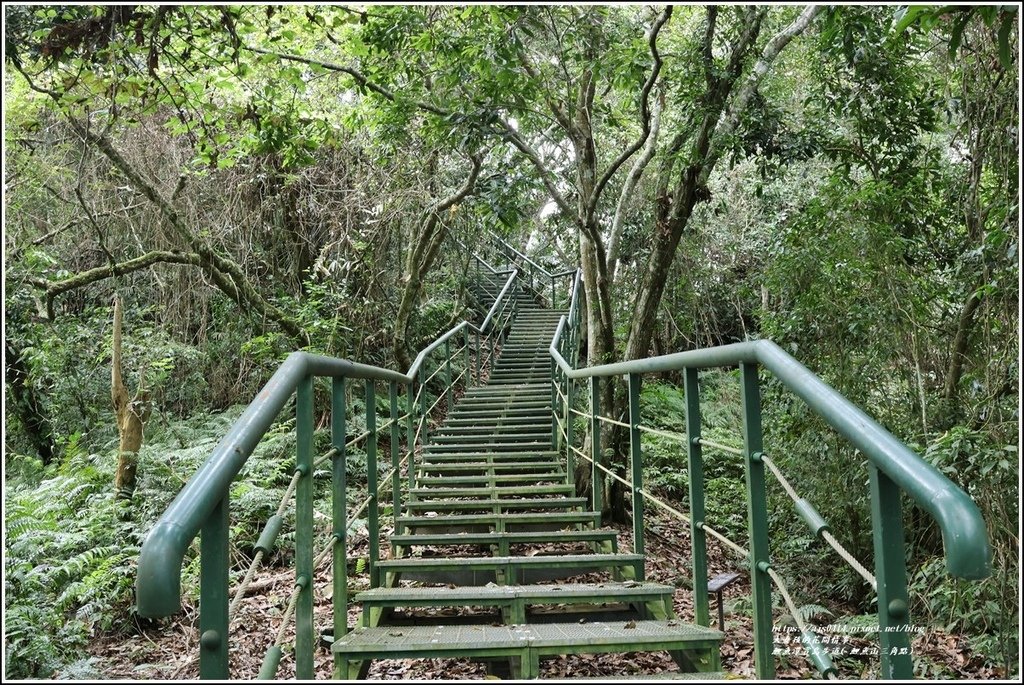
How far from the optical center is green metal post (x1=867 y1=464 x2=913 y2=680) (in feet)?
4.81

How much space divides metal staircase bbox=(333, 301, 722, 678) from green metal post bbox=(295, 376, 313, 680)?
504 mm

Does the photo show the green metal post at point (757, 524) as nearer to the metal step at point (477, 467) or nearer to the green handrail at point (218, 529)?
the green handrail at point (218, 529)

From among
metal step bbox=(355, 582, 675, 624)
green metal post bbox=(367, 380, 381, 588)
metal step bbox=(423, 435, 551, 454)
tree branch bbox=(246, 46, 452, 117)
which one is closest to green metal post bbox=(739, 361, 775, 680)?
metal step bbox=(355, 582, 675, 624)

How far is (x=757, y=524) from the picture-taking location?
2217 mm

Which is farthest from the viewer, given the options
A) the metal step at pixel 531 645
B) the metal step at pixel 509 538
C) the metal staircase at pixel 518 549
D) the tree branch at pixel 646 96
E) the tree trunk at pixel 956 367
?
the tree trunk at pixel 956 367

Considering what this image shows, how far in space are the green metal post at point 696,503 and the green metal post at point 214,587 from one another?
166cm

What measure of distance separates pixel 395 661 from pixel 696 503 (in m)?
2.04

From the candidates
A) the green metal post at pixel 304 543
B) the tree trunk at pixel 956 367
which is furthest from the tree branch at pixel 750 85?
the green metal post at pixel 304 543

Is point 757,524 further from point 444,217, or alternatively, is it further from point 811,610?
point 444,217

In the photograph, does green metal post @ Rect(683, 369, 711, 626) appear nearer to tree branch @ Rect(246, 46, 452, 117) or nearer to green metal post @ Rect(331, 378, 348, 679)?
green metal post @ Rect(331, 378, 348, 679)

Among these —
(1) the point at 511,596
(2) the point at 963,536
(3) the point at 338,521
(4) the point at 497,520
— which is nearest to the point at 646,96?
(4) the point at 497,520

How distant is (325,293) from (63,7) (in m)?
5.60

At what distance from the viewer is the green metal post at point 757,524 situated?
2.14 meters

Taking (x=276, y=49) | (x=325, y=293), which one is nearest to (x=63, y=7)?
(x=276, y=49)
